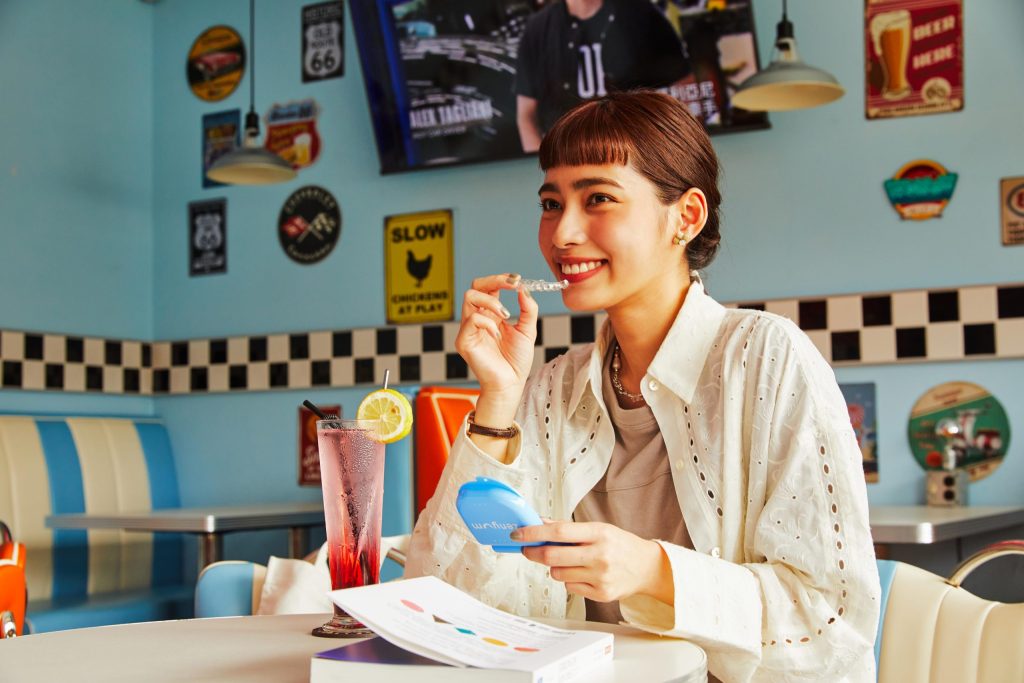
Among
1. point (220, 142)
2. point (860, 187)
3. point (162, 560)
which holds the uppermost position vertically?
point (220, 142)

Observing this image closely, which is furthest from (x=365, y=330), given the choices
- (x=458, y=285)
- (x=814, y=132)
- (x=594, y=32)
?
(x=814, y=132)

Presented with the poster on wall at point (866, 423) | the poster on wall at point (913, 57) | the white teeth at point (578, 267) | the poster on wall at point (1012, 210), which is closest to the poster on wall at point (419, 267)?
the poster on wall at point (866, 423)

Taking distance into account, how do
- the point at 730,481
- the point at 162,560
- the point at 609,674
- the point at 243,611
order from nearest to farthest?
the point at 609,674, the point at 730,481, the point at 243,611, the point at 162,560

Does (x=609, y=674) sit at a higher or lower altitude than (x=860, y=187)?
lower

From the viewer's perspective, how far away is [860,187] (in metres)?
4.21

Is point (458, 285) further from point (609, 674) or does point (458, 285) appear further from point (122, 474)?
point (609, 674)

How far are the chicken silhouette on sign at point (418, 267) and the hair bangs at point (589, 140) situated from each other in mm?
3126

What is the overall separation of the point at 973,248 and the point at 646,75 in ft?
4.70

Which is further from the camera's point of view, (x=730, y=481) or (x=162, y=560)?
(x=162, y=560)

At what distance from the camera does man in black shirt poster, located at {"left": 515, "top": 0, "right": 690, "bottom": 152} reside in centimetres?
443

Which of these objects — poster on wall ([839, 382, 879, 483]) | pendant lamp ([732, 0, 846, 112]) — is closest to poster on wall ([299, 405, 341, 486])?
poster on wall ([839, 382, 879, 483])

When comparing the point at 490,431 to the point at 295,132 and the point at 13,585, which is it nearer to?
the point at 13,585

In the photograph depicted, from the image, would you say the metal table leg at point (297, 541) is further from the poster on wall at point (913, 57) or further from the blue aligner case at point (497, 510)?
the blue aligner case at point (497, 510)

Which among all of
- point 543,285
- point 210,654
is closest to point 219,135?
point 543,285
